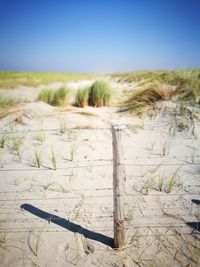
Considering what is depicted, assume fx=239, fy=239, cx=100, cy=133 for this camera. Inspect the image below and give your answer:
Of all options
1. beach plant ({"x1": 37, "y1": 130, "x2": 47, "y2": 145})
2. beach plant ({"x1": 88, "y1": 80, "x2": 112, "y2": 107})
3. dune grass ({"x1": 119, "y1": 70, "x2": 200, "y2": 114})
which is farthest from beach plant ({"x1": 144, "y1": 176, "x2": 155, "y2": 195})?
beach plant ({"x1": 88, "y1": 80, "x2": 112, "y2": 107})

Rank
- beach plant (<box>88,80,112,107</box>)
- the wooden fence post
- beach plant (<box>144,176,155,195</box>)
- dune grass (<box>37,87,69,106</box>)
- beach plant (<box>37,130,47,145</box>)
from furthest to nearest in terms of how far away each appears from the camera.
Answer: dune grass (<box>37,87,69,106</box>), beach plant (<box>88,80,112,107</box>), beach plant (<box>37,130,47,145</box>), beach plant (<box>144,176,155,195</box>), the wooden fence post

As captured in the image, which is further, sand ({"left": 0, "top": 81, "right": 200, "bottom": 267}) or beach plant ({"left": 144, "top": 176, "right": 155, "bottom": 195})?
beach plant ({"left": 144, "top": 176, "right": 155, "bottom": 195})

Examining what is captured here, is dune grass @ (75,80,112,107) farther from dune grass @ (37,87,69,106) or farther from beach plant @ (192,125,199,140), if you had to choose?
beach plant @ (192,125,199,140)

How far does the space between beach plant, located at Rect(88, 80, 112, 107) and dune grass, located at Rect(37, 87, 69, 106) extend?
2.81ft

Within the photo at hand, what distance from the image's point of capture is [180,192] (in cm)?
301

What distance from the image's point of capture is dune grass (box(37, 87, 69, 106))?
7086 mm

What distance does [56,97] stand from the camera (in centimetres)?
725

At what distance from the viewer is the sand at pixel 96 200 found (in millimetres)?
2186

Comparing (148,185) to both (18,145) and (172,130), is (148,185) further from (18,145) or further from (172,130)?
(18,145)

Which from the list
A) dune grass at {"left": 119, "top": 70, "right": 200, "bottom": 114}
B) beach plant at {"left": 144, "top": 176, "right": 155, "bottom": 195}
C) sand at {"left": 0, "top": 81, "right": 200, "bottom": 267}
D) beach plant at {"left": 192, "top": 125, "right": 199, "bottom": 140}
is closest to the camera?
sand at {"left": 0, "top": 81, "right": 200, "bottom": 267}

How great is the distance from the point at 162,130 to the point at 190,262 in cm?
314

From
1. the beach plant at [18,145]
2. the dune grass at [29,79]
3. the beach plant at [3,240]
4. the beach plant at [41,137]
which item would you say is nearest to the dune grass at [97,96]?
the beach plant at [41,137]

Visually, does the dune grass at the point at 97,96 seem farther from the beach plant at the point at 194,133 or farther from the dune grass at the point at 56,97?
the beach plant at the point at 194,133

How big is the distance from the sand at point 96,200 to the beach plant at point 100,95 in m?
1.72
